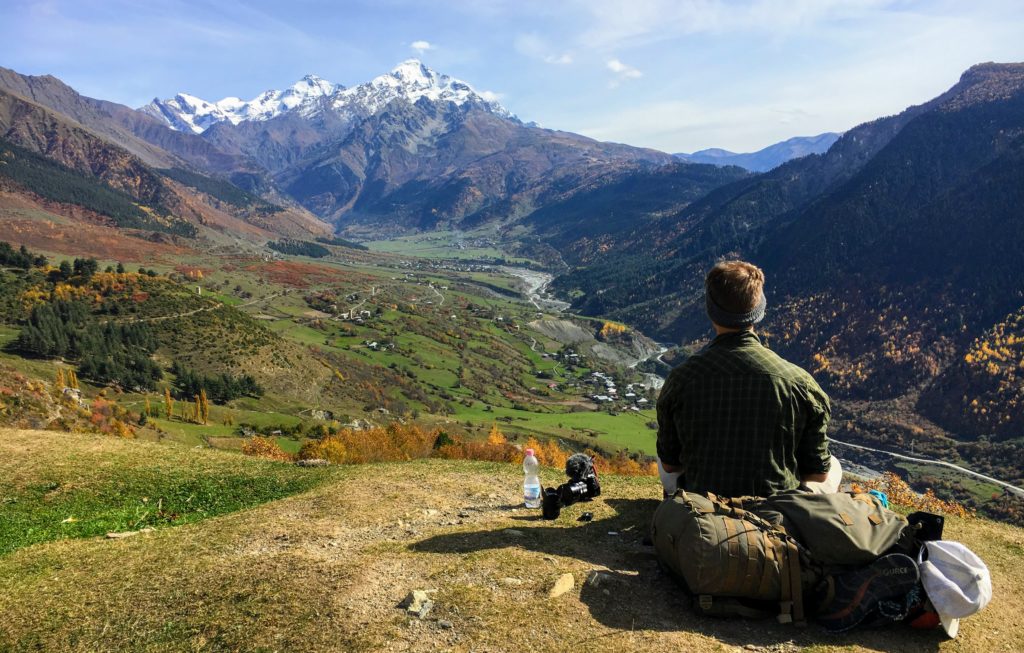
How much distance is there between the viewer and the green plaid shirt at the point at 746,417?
7.64 metres

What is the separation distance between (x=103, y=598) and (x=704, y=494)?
8959 mm

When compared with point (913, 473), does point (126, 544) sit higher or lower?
higher

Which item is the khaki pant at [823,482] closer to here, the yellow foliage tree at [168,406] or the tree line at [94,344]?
the yellow foliage tree at [168,406]

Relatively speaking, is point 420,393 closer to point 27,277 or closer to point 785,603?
point 27,277

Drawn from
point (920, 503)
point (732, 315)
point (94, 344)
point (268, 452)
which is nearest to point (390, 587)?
point (732, 315)

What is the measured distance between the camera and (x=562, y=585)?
8.03 metres

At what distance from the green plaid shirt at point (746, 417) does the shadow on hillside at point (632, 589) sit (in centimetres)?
164

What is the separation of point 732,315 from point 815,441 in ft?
7.22

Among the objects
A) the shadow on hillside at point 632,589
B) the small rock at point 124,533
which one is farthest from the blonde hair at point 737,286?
the small rock at point 124,533

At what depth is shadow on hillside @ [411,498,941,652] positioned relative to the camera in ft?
22.7

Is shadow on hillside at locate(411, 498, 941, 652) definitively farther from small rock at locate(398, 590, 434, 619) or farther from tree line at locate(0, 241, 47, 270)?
tree line at locate(0, 241, 47, 270)

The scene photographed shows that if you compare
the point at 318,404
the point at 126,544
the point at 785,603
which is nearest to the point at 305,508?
the point at 126,544

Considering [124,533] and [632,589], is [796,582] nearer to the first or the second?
[632,589]

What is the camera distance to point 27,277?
143500 millimetres
